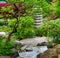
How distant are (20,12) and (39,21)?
393 centimetres

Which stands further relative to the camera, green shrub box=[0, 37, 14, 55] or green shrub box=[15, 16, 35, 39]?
green shrub box=[15, 16, 35, 39]

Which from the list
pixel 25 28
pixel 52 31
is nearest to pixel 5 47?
pixel 25 28

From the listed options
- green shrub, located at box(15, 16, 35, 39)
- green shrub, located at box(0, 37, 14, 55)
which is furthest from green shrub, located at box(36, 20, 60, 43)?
green shrub, located at box(0, 37, 14, 55)

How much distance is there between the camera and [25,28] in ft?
30.1

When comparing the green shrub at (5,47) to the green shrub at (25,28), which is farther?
the green shrub at (25,28)

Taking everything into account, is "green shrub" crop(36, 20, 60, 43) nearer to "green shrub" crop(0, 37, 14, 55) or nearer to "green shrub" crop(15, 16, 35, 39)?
"green shrub" crop(15, 16, 35, 39)

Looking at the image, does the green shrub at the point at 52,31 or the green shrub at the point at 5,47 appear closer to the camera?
the green shrub at the point at 5,47

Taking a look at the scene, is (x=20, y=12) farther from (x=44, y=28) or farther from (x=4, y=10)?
(x=44, y=28)

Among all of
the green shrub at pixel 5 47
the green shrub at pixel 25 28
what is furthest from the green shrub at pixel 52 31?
the green shrub at pixel 5 47

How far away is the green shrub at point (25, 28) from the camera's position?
883 cm

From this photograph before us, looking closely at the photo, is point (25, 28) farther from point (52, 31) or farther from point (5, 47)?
point (5, 47)

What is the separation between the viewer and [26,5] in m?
7.39

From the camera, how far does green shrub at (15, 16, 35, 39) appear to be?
8.83 m

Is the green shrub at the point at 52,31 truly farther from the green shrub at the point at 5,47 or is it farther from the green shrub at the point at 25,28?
the green shrub at the point at 5,47
